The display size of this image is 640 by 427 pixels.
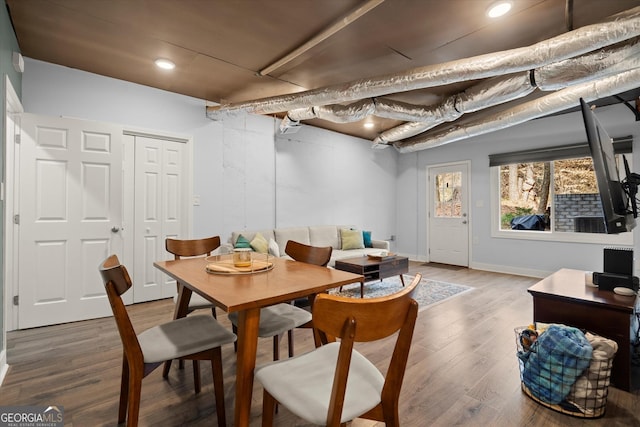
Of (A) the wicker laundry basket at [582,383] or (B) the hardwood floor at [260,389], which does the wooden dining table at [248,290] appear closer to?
(B) the hardwood floor at [260,389]

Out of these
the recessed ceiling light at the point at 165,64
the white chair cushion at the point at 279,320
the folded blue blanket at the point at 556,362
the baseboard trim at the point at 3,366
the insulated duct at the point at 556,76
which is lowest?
the baseboard trim at the point at 3,366

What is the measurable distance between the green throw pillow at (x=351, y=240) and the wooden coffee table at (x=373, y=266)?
2.69 feet

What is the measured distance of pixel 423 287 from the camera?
435 centimetres

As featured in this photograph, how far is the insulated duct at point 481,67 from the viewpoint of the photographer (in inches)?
81.6

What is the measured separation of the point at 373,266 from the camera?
387cm

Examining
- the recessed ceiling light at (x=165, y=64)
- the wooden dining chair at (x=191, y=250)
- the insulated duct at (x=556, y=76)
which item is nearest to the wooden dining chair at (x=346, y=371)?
the wooden dining chair at (x=191, y=250)

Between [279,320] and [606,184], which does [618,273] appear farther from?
[279,320]

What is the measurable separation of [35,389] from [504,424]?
2747 mm

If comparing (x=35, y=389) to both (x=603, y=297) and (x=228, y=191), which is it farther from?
(x=603, y=297)

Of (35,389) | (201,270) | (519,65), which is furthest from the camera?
(519,65)

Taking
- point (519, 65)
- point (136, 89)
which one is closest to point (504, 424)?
point (519, 65)

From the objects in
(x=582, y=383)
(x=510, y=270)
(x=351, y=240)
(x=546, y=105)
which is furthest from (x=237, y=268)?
(x=510, y=270)

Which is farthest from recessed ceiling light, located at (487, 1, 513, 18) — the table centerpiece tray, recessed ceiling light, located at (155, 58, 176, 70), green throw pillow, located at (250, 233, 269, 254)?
green throw pillow, located at (250, 233, 269, 254)

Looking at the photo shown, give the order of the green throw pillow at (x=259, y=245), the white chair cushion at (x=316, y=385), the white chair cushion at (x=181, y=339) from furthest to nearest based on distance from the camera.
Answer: the green throw pillow at (x=259, y=245) < the white chair cushion at (x=181, y=339) < the white chair cushion at (x=316, y=385)
